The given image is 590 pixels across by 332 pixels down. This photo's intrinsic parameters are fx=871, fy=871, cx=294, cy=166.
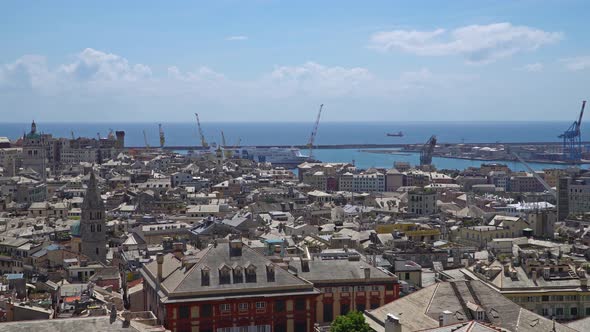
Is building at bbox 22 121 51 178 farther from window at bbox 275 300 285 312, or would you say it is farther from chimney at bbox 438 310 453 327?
chimney at bbox 438 310 453 327

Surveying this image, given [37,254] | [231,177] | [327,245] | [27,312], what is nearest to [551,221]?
[327,245]

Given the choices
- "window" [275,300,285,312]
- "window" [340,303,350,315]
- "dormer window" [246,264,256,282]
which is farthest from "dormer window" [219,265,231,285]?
"window" [340,303,350,315]

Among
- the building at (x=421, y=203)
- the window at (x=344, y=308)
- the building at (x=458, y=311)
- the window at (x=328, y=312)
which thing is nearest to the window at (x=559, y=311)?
the building at (x=458, y=311)

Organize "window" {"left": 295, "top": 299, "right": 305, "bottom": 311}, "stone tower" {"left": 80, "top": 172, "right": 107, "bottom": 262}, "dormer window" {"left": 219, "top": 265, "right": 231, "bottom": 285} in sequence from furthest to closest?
1. "stone tower" {"left": 80, "top": 172, "right": 107, "bottom": 262}
2. "window" {"left": 295, "top": 299, "right": 305, "bottom": 311}
3. "dormer window" {"left": 219, "top": 265, "right": 231, "bottom": 285}

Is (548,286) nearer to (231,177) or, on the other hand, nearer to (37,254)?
(37,254)

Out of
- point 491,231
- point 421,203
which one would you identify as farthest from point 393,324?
point 421,203

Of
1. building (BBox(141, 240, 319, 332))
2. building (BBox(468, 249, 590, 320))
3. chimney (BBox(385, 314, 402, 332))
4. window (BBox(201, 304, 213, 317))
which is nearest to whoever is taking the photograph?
chimney (BBox(385, 314, 402, 332))
